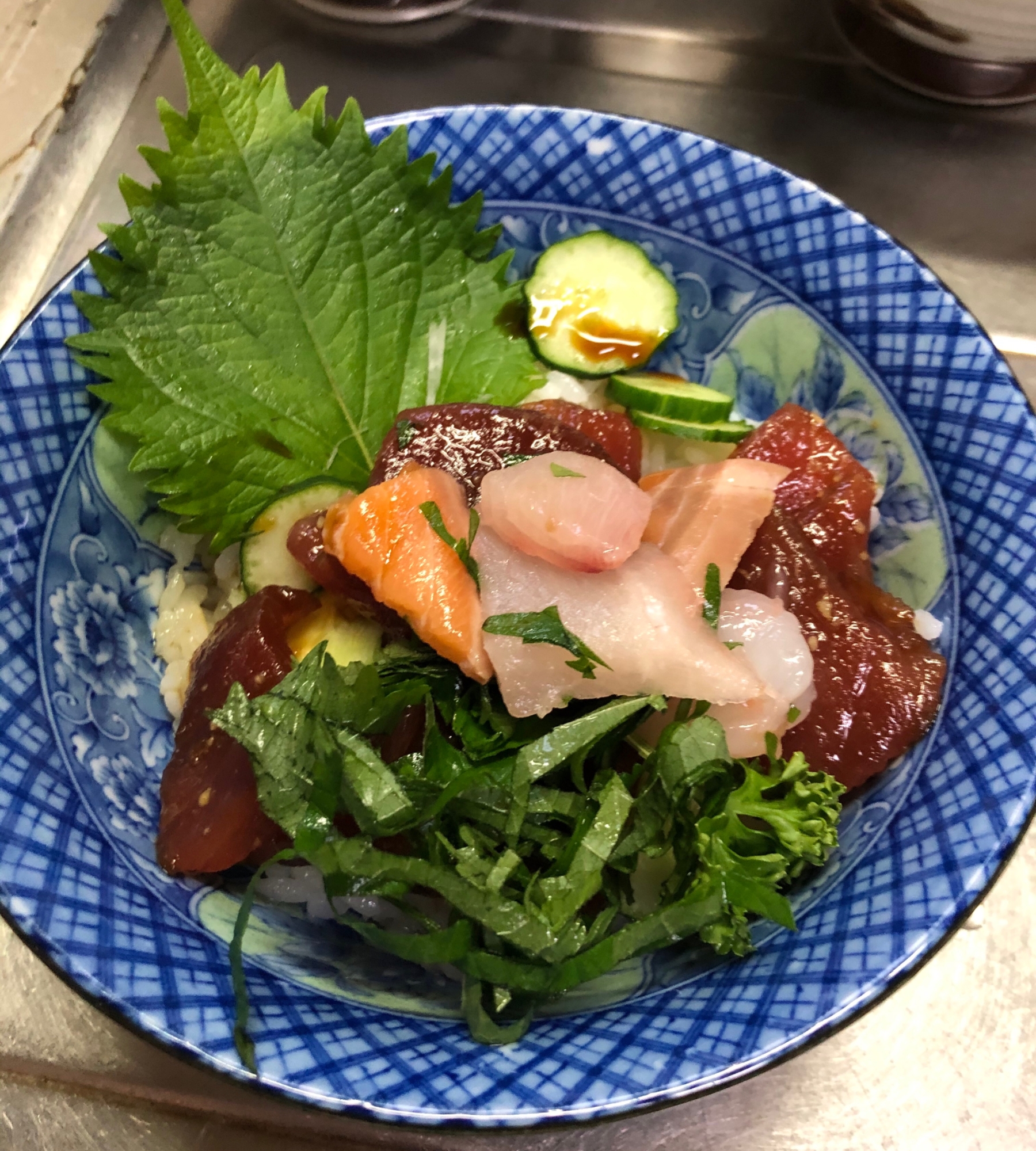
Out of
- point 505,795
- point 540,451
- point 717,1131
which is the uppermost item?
point 540,451

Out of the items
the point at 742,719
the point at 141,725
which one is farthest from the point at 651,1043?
the point at 141,725

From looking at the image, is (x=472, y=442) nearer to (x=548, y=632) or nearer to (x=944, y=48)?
(x=548, y=632)

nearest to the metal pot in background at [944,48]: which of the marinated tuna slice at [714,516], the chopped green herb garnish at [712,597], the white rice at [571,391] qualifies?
the white rice at [571,391]

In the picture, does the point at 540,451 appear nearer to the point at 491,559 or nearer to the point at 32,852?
the point at 491,559

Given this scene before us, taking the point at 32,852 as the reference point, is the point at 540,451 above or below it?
above

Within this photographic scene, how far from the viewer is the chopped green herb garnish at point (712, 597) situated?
1.65 metres

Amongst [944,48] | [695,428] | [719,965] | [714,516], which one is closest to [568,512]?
[714,516]

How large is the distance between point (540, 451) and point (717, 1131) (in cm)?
153

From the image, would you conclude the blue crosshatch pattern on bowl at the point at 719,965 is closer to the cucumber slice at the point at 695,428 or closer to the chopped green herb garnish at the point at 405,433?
the cucumber slice at the point at 695,428

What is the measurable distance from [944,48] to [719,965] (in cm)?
348

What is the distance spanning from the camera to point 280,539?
80.8 inches

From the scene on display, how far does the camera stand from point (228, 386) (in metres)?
2.15

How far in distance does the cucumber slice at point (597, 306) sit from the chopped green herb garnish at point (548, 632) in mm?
993

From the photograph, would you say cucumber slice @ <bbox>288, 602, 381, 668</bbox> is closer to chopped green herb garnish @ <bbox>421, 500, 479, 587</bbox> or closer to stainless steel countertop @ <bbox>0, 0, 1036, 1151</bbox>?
chopped green herb garnish @ <bbox>421, 500, 479, 587</bbox>
